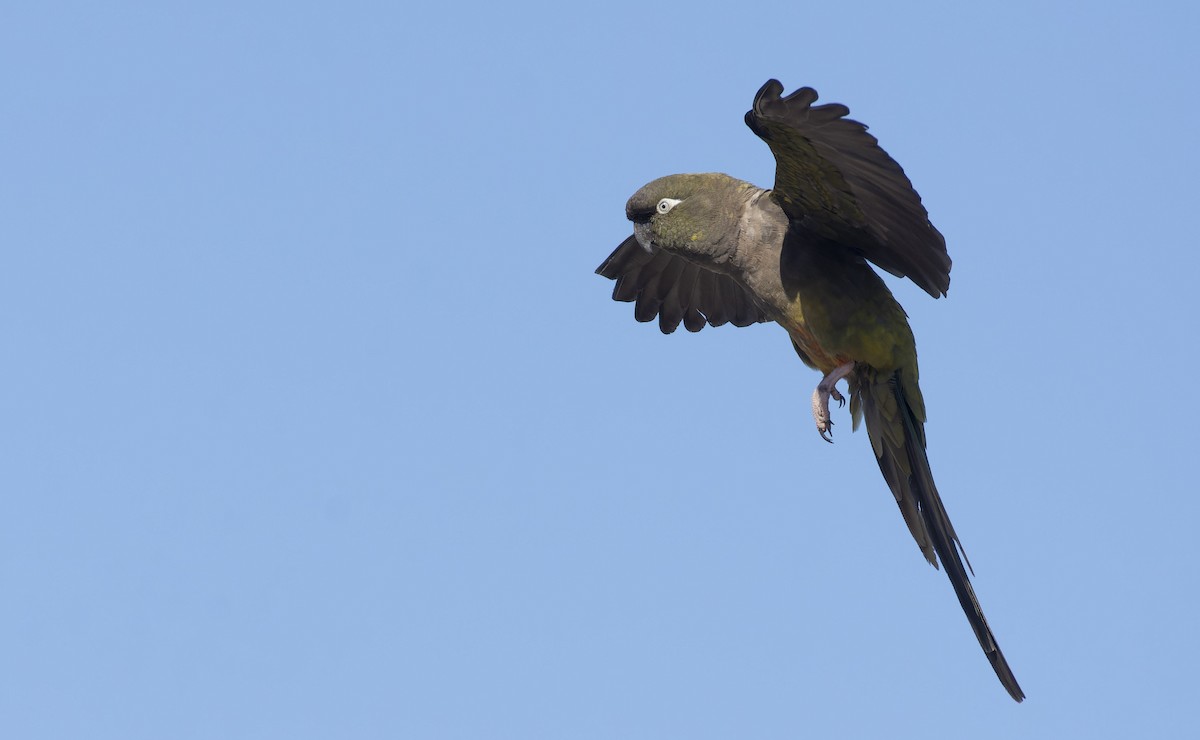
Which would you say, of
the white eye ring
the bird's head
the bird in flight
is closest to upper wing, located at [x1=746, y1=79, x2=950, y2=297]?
the bird in flight

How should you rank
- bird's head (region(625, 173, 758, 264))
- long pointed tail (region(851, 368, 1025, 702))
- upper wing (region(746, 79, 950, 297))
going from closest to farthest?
upper wing (region(746, 79, 950, 297)), long pointed tail (region(851, 368, 1025, 702)), bird's head (region(625, 173, 758, 264))

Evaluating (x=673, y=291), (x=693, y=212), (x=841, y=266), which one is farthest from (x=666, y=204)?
(x=673, y=291)

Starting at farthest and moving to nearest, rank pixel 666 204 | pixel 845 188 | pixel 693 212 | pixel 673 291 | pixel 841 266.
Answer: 1. pixel 673 291
2. pixel 666 204
3. pixel 693 212
4. pixel 841 266
5. pixel 845 188

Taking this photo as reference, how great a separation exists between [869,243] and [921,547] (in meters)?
1.96

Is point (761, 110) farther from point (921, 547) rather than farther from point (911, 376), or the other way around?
point (921, 547)

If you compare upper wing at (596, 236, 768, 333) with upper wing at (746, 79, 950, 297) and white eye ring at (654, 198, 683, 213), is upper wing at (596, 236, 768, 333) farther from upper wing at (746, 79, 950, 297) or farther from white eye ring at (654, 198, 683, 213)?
upper wing at (746, 79, 950, 297)

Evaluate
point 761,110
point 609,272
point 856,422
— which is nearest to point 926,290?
point 856,422

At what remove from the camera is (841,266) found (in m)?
8.85

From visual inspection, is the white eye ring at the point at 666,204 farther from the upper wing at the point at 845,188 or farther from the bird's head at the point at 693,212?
the upper wing at the point at 845,188

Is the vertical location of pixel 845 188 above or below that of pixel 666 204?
below

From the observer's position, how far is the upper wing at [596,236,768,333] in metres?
10.5

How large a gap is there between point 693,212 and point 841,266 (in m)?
1.01

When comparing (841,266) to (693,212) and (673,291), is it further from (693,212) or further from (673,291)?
(673,291)

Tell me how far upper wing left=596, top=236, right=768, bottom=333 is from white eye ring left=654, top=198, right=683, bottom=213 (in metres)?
1.10
